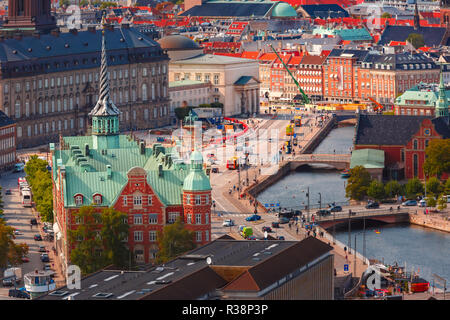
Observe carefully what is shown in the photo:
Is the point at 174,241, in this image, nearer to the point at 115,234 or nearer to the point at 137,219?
the point at 115,234

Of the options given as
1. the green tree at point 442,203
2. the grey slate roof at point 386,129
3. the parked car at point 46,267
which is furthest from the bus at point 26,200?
the grey slate roof at point 386,129

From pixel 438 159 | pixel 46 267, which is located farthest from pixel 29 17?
pixel 46 267

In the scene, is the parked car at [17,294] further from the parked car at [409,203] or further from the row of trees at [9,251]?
the parked car at [409,203]

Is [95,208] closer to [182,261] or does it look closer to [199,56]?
[182,261]

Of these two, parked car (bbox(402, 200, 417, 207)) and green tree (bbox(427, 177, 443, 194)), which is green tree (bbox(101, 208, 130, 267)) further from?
green tree (bbox(427, 177, 443, 194))
